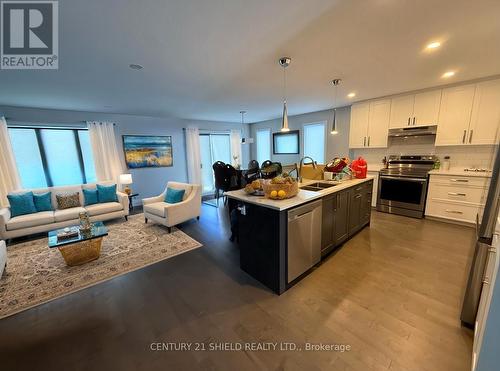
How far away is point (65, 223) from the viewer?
3.70 meters

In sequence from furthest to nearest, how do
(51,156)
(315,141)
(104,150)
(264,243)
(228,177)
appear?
(315,141) → (228,177) → (104,150) → (51,156) → (264,243)

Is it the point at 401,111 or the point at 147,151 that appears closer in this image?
the point at 401,111

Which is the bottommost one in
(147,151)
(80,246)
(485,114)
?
(80,246)

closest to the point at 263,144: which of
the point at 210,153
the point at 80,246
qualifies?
the point at 210,153

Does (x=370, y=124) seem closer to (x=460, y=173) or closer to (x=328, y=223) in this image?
(x=460, y=173)

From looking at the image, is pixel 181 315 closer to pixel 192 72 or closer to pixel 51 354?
pixel 51 354

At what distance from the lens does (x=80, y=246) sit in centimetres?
267

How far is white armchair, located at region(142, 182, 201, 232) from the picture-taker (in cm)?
361

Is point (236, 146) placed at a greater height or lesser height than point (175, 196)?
greater

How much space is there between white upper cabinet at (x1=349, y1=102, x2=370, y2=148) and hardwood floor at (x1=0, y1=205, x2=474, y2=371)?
2830mm

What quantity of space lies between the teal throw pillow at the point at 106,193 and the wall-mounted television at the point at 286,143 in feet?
16.9

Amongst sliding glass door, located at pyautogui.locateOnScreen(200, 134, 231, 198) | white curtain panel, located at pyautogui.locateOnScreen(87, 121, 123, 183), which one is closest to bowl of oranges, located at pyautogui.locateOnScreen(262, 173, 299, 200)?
white curtain panel, located at pyautogui.locateOnScreen(87, 121, 123, 183)

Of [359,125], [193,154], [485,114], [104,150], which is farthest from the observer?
[193,154]

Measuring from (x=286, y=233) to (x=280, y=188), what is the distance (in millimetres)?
471
